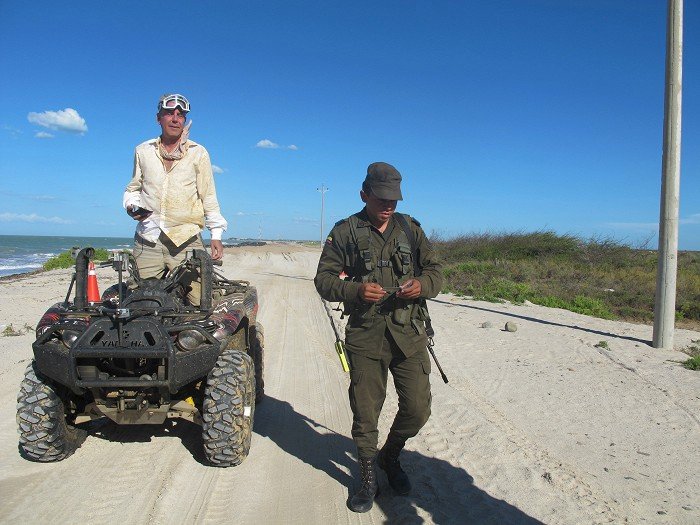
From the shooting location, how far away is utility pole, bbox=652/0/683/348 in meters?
8.85

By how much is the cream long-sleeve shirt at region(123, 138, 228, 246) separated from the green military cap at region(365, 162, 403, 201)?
2099mm

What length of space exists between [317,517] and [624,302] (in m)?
14.2

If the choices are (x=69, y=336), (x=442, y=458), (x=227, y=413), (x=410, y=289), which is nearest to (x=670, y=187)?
(x=442, y=458)

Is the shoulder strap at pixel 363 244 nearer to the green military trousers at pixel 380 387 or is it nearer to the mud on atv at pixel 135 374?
the green military trousers at pixel 380 387

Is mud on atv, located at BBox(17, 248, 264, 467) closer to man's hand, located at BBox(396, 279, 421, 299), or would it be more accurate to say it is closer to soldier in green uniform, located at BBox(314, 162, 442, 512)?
soldier in green uniform, located at BBox(314, 162, 442, 512)

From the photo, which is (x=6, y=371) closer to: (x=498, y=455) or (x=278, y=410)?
(x=278, y=410)

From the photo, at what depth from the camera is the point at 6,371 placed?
655 cm

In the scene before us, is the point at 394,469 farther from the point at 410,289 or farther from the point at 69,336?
the point at 69,336

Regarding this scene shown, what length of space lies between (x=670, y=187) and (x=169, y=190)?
804cm

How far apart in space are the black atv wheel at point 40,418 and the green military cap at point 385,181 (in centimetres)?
274

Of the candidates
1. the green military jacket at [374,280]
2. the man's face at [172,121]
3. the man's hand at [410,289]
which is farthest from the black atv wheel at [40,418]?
the man's hand at [410,289]

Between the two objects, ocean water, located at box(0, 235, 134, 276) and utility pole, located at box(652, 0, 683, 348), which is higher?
utility pole, located at box(652, 0, 683, 348)

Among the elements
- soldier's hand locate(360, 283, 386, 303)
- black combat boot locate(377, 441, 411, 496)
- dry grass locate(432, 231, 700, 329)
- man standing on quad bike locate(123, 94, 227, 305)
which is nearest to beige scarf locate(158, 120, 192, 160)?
man standing on quad bike locate(123, 94, 227, 305)

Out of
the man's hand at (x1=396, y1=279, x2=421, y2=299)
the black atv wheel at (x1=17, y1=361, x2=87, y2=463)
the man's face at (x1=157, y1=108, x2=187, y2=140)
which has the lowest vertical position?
the black atv wheel at (x1=17, y1=361, x2=87, y2=463)
